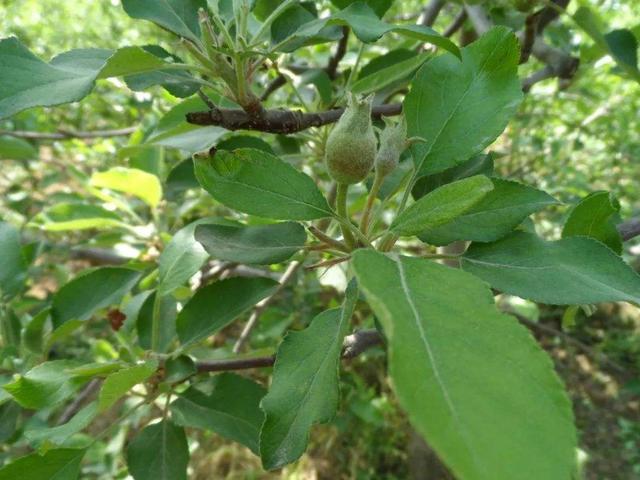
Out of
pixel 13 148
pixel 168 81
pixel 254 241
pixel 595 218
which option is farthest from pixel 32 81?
pixel 13 148

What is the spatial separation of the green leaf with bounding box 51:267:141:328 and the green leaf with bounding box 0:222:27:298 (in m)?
0.13

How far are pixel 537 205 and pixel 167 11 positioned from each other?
1.85ft

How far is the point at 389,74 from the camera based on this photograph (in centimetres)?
85

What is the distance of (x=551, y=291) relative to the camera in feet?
1.83

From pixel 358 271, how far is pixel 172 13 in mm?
556

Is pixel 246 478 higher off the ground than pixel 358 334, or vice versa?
pixel 358 334

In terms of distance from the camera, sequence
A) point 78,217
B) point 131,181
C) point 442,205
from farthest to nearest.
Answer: point 78,217 < point 131,181 < point 442,205

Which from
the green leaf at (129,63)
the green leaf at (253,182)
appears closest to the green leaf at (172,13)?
the green leaf at (129,63)

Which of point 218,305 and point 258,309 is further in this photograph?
point 258,309

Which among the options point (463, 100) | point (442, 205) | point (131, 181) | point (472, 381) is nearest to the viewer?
point (472, 381)

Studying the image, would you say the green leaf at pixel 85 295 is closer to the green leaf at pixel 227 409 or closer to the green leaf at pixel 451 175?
the green leaf at pixel 227 409

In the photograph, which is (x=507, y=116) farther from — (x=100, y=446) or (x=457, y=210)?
(x=100, y=446)

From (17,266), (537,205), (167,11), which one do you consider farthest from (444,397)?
(17,266)

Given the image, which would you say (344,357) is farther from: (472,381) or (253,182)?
(472,381)
